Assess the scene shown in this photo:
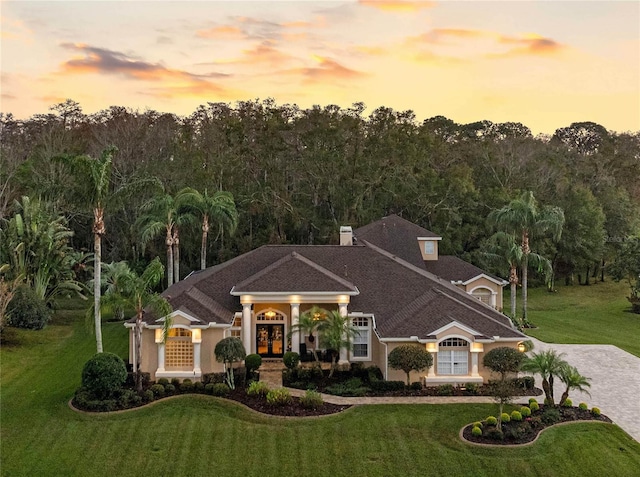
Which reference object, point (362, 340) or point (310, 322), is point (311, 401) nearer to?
point (310, 322)

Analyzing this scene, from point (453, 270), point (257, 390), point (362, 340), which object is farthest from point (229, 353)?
point (453, 270)

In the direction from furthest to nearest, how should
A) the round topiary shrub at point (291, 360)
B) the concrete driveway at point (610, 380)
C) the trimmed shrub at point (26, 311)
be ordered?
the trimmed shrub at point (26, 311)
the round topiary shrub at point (291, 360)
the concrete driveway at point (610, 380)

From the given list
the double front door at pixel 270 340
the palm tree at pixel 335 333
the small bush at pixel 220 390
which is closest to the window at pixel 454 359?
the palm tree at pixel 335 333

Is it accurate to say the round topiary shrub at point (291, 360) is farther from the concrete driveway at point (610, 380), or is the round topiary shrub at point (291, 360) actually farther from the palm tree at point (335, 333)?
the concrete driveway at point (610, 380)

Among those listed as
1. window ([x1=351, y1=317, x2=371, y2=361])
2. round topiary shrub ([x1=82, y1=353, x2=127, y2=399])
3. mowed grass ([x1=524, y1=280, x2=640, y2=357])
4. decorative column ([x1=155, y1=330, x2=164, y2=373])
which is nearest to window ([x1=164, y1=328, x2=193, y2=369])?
decorative column ([x1=155, y1=330, x2=164, y2=373])

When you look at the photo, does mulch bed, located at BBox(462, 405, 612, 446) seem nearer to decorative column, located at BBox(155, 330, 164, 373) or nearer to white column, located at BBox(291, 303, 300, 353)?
white column, located at BBox(291, 303, 300, 353)

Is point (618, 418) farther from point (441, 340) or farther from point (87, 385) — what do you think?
point (87, 385)

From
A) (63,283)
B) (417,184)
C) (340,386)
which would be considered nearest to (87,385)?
(340,386)
